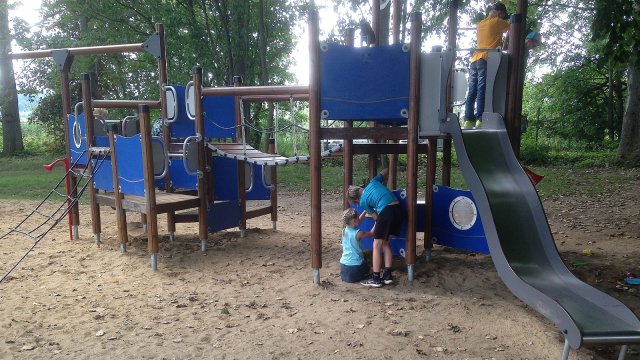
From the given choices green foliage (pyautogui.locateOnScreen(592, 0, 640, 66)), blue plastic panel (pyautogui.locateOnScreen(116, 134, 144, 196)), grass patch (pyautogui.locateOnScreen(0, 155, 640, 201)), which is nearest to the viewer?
blue plastic panel (pyautogui.locateOnScreen(116, 134, 144, 196))

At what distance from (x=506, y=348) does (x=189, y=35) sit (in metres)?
12.2

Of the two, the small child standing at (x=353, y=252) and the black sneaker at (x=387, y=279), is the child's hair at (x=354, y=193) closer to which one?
the small child standing at (x=353, y=252)

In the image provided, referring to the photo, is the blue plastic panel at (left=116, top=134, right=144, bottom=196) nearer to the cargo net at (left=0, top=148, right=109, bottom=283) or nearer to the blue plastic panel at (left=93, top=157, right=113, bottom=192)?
the blue plastic panel at (left=93, top=157, right=113, bottom=192)

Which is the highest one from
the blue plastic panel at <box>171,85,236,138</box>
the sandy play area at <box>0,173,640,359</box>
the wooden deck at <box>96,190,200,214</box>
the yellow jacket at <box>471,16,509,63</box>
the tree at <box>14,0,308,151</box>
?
the tree at <box>14,0,308,151</box>

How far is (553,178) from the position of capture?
12039mm

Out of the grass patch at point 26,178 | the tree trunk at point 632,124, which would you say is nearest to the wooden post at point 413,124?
the grass patch at point 26,178

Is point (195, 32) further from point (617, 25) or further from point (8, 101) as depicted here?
point (8, 101)

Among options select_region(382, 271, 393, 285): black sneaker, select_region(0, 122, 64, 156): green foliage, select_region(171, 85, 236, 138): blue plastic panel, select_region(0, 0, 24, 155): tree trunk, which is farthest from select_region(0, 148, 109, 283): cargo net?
select_region(0, 0, 24, 155): tree trunk

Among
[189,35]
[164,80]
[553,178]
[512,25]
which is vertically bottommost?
[553,178]

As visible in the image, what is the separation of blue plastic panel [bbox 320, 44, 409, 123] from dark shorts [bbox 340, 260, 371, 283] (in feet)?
5.00

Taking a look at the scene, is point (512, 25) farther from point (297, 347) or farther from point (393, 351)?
point (297, 347)

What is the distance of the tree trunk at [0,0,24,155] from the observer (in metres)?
18.4

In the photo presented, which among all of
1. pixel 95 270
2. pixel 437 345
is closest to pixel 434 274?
pixel 437 345

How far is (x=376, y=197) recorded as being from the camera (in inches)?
184
